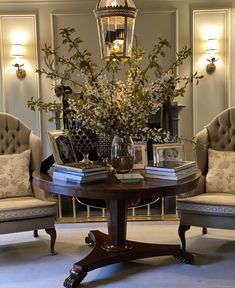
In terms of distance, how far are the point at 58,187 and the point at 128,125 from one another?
629 mm

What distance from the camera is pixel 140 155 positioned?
10.6ft

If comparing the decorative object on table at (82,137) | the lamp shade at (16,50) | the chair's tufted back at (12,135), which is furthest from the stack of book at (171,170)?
the lamp shade at (16,50)

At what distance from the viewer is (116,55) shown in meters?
2.66

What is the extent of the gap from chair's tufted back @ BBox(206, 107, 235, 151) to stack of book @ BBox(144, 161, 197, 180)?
2.86ft

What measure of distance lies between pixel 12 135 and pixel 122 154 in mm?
1322

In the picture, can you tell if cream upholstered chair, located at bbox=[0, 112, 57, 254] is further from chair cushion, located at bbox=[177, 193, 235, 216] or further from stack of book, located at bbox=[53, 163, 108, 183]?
chair cushion, located at bbox=[177, 193, 235, 216]

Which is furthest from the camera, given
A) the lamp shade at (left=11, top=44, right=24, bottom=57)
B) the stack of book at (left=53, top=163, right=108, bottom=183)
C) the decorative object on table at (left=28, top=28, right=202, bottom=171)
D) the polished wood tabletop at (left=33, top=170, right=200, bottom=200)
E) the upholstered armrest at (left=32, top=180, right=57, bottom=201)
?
the lamp shade at (left=11, top=44, right=24, bottom=57)

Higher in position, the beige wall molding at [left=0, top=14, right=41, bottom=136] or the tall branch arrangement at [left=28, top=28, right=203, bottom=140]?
the beige wall molding at [left=0, top=14, right=41, bottom=136]

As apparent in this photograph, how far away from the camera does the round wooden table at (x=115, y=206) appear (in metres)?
2.48

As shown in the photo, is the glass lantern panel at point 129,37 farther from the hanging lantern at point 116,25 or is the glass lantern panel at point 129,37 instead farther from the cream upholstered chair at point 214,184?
the cream upholstered chair at point 214,184

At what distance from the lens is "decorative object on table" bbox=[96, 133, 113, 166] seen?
300 centimetres

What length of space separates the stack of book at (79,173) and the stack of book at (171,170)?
31 centimetres

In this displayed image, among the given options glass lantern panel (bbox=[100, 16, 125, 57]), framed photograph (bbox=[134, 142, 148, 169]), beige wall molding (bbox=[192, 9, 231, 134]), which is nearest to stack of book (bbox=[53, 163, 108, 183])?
framed photograph (bbox=[134, 142, 148, 169])

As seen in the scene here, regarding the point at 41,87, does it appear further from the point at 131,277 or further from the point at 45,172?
the point at 131,277
